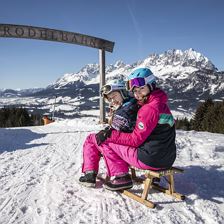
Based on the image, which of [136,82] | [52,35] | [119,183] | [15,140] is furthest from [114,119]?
[52,35]

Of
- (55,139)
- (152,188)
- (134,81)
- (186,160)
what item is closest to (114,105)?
(134,81)

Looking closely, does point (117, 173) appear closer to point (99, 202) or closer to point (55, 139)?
point (99, 202)

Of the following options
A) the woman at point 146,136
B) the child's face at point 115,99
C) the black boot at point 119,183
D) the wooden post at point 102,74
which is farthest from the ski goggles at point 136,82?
the wooden post at point 102,74

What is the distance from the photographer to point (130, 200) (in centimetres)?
489

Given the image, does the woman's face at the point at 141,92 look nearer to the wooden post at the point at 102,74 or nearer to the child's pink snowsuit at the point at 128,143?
the child's pink snowsuit at the point at 128,143

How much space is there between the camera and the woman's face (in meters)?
4.90

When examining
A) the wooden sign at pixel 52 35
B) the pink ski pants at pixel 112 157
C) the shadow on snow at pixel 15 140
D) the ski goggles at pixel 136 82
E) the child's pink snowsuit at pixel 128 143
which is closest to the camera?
the child's pink snowsuit at pixel 128 143

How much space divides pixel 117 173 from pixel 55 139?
6941 mm

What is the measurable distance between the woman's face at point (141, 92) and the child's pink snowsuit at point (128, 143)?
0.11 metres

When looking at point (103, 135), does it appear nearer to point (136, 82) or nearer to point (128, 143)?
point (128, 143)

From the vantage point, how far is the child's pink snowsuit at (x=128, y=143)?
184 inches

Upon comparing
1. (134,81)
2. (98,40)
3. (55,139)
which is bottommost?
(55,139)

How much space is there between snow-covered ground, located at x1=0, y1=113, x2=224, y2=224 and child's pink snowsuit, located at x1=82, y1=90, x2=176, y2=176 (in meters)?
0.44

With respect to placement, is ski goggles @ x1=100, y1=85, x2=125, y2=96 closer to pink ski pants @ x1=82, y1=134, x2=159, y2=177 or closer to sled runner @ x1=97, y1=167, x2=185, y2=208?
pink ski pants @ x1=82, y1=134, x2=159, y2=177
